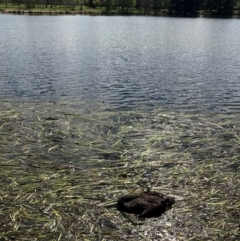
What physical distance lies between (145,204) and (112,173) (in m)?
2.99

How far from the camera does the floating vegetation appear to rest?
10.8 meters

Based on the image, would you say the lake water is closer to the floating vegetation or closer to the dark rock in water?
the floating vegetation

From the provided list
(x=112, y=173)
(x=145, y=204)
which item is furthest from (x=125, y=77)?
(x=145, y=204)

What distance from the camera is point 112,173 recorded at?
46.6ft

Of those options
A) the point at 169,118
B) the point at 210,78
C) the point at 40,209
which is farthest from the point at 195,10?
the point at 40,209

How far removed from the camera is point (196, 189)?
13188 millimetres

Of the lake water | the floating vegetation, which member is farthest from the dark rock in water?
the lake water

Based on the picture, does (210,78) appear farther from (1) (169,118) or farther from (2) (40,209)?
(2) (40,209)

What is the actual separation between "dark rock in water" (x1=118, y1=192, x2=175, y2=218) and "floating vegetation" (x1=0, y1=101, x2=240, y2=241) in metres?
0.22

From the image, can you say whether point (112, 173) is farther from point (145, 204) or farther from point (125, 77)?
point (125, 77)

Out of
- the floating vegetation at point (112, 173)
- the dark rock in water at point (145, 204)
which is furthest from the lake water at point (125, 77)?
the dark rock in water at point (145, 204)

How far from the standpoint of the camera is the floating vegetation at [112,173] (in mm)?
10766

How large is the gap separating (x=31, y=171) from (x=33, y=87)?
1727 centimetres

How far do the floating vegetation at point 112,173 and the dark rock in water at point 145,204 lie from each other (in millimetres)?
220
